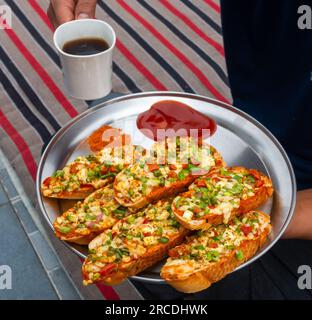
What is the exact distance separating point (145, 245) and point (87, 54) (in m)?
0.62

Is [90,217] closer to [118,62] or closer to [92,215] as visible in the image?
[92,215]

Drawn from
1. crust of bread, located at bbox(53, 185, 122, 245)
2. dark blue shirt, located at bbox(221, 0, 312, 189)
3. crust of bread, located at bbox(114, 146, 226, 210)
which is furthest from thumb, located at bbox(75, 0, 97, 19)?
crust of bread, located at bbox(53, 185, 122, 245)

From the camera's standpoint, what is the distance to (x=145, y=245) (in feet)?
4.07

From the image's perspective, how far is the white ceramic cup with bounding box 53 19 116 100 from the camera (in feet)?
4.38

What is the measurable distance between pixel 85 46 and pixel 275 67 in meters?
0.68

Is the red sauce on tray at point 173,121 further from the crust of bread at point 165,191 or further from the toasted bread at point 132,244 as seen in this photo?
the toasted bread at point 132,244

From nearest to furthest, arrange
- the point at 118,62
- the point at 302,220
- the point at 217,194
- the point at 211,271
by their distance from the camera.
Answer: the point at 211,271, the point at 217,194, the point at 302,220, the point at 118,62

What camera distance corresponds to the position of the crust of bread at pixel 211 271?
1.16 metres

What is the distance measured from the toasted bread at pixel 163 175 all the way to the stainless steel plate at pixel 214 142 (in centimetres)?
10

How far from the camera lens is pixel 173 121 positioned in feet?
5.16

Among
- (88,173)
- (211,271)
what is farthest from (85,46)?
(211,271)

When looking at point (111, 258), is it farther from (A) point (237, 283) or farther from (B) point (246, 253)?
(A) point (237, 283)

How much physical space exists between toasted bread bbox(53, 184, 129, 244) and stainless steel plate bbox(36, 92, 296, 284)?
5 centimetres

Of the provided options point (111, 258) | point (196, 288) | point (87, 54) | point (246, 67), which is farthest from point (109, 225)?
point (246, 67)
